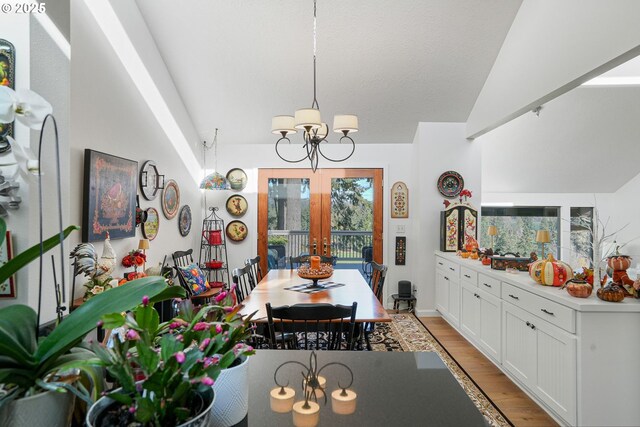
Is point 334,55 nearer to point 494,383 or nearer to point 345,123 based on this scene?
point 345,123

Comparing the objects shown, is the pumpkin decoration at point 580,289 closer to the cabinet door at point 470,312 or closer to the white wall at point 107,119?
the cabinet door at point 470,312

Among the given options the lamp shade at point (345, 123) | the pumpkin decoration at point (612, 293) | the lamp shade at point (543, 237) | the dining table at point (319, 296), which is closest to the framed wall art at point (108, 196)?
the dining table at point (319, 296)

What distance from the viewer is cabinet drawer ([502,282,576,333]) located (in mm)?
2379

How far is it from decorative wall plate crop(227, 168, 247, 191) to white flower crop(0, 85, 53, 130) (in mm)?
5270

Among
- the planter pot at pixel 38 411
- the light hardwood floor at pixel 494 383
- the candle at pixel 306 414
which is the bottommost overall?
the light hardwood floor at pixel 494 383

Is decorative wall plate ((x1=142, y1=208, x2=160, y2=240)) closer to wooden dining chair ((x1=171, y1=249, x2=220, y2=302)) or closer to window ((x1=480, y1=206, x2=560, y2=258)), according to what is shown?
wooden dining chair ((x1=171, y1=249, x2=220, y2=302))

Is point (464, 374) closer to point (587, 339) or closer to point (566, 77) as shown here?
point (587, 339)

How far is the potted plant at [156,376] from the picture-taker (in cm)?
60

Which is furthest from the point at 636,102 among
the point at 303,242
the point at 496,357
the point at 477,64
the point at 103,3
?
the point at 103,3

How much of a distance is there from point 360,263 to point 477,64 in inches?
127

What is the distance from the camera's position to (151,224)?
13.2 ft

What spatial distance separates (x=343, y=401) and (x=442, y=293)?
429 cm

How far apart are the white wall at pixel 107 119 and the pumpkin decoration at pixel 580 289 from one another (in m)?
3.40

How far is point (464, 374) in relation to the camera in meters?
3.39
